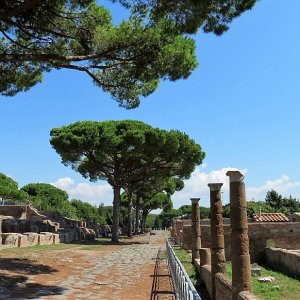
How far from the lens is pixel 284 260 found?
1474cm

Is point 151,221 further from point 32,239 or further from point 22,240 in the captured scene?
point 22,240

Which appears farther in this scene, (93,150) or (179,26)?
(93,150)

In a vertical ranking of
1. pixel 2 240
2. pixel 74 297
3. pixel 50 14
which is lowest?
pixel 74 297

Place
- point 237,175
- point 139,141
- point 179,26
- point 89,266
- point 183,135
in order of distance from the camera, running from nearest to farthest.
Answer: point 237,175
point 179,26
point 89,266
point 139,141
point 183,135

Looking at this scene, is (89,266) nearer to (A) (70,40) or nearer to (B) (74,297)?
(B) (74,297)

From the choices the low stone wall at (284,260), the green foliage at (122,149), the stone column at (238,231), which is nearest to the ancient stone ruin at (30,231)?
the green foliage at (122,149)

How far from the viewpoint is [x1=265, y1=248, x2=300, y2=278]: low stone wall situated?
43.5 feet

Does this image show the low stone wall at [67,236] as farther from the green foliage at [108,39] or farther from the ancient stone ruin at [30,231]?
the green foliage at [108,39]

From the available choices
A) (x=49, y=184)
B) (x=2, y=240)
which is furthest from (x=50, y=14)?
(x=49, y=184)

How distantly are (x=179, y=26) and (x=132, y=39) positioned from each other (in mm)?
1623

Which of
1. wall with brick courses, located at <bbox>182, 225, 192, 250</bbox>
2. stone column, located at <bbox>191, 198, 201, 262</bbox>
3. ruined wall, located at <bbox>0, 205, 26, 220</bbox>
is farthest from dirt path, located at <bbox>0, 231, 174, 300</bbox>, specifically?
ruined wall, located at <bbox>0, 205, 26, 220</bbox>

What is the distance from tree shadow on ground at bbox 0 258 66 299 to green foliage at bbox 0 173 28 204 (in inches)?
1404

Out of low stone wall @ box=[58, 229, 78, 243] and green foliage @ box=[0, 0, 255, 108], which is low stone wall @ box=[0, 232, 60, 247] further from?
green foliage @ box=[0, 0, 255, 108]

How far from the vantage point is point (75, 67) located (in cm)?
1218
